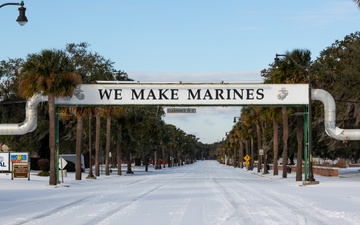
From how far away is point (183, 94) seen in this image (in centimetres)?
4500

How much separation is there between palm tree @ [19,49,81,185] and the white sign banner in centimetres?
316

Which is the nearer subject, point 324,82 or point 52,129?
point 52,129

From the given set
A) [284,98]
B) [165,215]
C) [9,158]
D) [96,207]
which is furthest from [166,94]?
[165,215]

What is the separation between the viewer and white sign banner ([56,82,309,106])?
45.0m

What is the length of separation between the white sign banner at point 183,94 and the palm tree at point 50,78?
3.16m

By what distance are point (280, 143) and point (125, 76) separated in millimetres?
21461

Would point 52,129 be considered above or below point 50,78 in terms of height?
below

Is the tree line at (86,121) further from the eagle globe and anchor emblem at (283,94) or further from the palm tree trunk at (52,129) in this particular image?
the eagle globe and anchor emblem at (283,94)

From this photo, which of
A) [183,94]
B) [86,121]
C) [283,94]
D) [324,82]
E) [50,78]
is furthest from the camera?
[86,121]

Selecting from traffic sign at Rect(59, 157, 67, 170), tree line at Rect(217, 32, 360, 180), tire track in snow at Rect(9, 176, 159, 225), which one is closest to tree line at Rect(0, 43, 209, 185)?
traffic sign at Rect(59, 157, 67, 170)

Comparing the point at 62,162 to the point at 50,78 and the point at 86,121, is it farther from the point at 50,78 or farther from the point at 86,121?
the point at 86,121

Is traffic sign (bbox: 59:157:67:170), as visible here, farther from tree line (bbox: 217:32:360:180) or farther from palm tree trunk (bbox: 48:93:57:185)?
tree line (bbox: 217:32:360:180)

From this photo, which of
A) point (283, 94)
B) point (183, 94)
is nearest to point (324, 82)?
point (283, 94)

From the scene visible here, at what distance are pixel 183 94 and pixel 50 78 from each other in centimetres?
876
